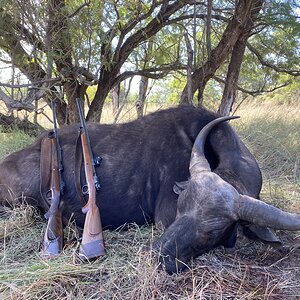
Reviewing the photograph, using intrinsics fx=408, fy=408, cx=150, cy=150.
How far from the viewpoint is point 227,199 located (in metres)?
2.87

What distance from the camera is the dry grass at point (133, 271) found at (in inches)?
105

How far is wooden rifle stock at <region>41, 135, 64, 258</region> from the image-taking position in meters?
3.16

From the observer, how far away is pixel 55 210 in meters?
3.51

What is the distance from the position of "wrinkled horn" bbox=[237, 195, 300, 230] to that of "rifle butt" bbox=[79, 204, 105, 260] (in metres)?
1.06

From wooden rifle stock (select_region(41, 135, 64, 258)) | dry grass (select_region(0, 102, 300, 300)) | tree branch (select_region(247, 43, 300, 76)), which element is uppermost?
tree branch (select_region(247, 43, 300, 76))

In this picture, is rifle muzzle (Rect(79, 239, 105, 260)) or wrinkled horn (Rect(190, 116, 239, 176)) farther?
wrinkled horn (Rect(190, 116, 239, 176))

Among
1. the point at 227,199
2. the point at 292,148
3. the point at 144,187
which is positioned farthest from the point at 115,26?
the point at 227,199

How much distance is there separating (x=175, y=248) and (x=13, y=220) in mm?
1843

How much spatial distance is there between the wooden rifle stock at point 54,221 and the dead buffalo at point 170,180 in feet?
0.55

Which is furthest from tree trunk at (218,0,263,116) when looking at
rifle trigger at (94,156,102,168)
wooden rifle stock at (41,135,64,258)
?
wooden rifle stock at (41,135,64,258)

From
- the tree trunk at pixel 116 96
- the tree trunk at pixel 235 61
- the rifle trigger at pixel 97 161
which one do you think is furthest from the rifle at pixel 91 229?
the tree trunk at pixel 116 96

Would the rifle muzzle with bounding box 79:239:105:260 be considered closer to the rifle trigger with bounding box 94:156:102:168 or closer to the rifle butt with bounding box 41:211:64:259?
the rifle butt with bounding box 41:211:64:259

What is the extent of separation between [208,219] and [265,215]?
387 millimetres

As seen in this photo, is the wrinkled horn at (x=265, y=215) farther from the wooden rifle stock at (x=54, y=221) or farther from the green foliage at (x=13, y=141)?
the green foliage at (x=13, y=141)
